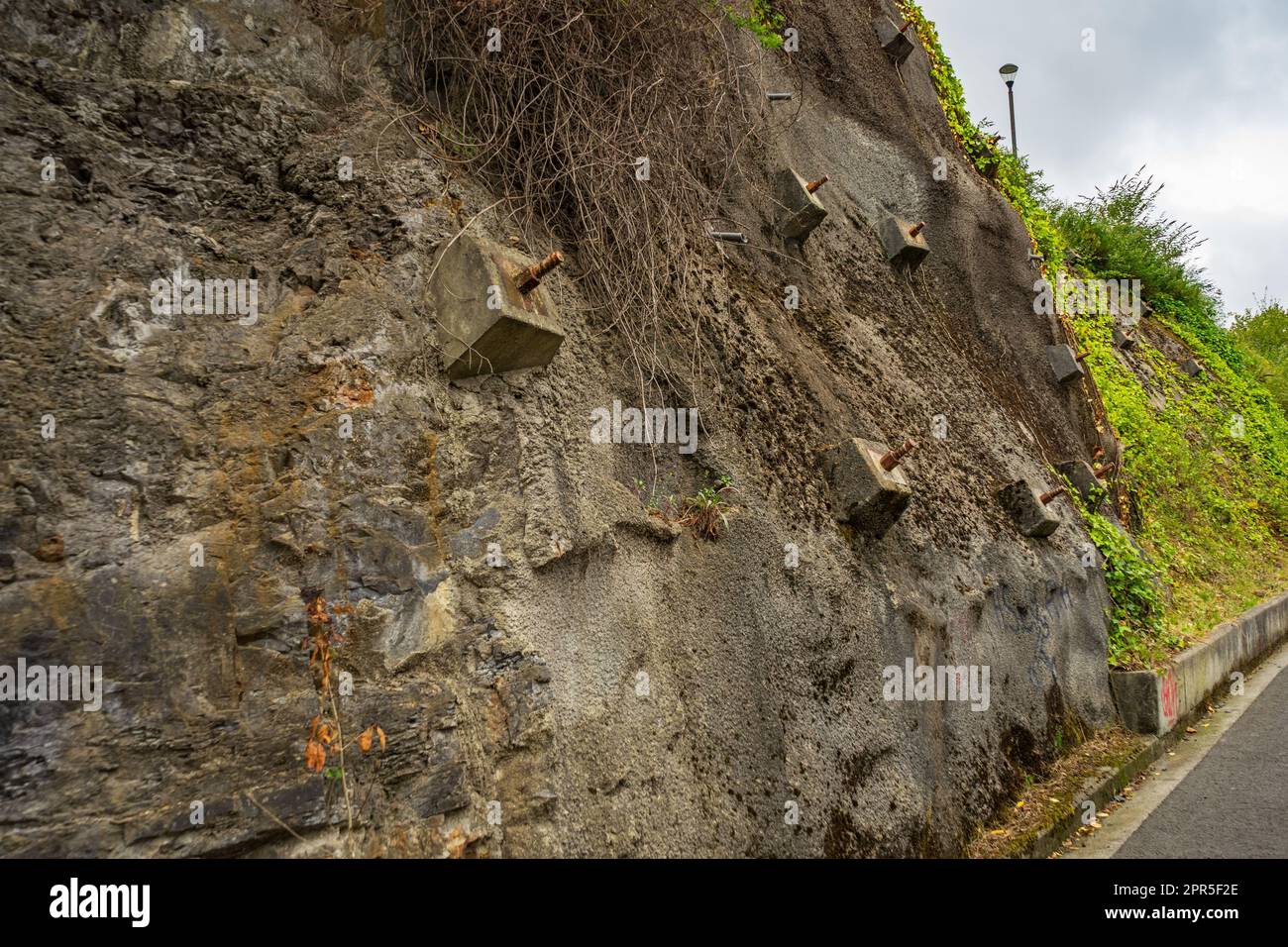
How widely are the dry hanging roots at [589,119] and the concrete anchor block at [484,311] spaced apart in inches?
22.9

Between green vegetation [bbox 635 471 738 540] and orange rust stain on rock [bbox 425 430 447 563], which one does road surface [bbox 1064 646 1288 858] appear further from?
orange rust stain on rock [bbox 425 430 447 563]

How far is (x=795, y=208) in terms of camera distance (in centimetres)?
601

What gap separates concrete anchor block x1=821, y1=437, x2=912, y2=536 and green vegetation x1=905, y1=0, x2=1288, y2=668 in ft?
11.1

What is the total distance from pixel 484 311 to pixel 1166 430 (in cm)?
1175

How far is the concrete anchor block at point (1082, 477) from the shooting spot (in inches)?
316

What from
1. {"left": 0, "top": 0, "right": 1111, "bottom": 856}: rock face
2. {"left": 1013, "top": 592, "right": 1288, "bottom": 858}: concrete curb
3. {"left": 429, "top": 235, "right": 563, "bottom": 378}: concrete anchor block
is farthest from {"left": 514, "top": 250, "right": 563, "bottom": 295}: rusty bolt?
{"left": 1013, "top": 592, "right": 1288, "bottom": 858}: concrete curb

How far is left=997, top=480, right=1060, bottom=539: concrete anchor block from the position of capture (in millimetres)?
6547

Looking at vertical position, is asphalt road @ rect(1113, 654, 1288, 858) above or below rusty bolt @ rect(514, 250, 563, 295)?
below

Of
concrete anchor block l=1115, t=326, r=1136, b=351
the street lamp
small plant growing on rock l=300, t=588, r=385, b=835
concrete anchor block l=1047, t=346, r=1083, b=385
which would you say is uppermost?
the street lamp

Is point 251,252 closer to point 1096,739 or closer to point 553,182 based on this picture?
point 553,182

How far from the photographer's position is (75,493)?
2447mm

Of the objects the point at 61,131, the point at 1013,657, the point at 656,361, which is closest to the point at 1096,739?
the point at 1013,657

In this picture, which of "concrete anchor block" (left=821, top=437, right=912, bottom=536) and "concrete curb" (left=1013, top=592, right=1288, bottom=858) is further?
"concrete curb" (left=1013, top=592, right=1288, bottom=858)

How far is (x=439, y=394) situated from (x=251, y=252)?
84 cm
